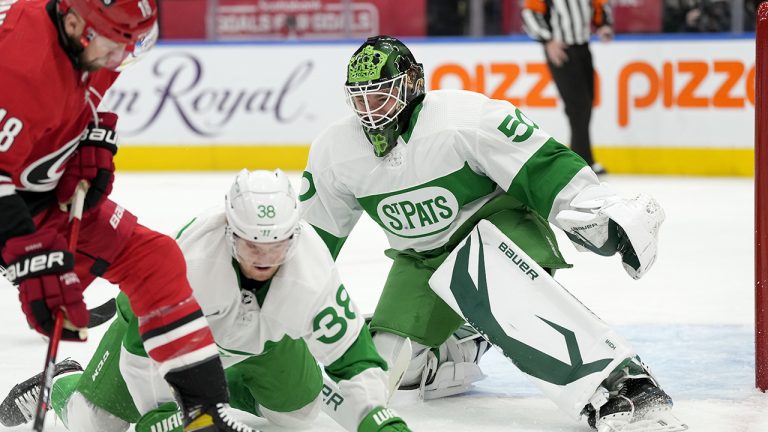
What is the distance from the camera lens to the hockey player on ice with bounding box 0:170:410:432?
8.59 ft

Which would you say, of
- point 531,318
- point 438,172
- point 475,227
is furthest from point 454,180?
point 531,318

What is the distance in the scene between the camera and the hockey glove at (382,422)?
2.61 metres

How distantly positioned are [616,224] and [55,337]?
1.31m

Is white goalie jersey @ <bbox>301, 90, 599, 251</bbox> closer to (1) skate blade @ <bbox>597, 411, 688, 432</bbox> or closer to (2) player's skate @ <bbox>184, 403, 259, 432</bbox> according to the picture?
(1) skate blade @ <bbox>597, 411, 688, 432</bbox>

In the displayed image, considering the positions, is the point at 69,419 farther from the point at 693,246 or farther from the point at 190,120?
the point at 190,120

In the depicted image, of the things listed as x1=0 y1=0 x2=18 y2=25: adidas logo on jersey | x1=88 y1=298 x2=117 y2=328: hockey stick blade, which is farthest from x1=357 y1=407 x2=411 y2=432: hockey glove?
x1=88 y1=298 x2=117 y2=328: hockey stick blade

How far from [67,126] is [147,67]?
247 inches

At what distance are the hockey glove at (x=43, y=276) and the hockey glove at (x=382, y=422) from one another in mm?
626

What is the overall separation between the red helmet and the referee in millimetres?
5566

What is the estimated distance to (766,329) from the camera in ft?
10.7

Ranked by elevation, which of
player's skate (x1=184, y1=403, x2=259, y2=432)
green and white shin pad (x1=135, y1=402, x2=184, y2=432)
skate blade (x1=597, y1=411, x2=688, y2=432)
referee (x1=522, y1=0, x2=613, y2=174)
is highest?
player's skate (x1=184, y1=403, x2=259, y2=432)

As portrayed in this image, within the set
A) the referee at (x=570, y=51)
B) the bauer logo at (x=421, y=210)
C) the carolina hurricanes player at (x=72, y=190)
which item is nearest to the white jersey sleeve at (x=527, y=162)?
the bauer logo at (x=421, y=210)

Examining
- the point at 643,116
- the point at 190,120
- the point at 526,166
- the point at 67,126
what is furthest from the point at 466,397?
the point at 190,120

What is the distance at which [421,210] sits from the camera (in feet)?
10.9
